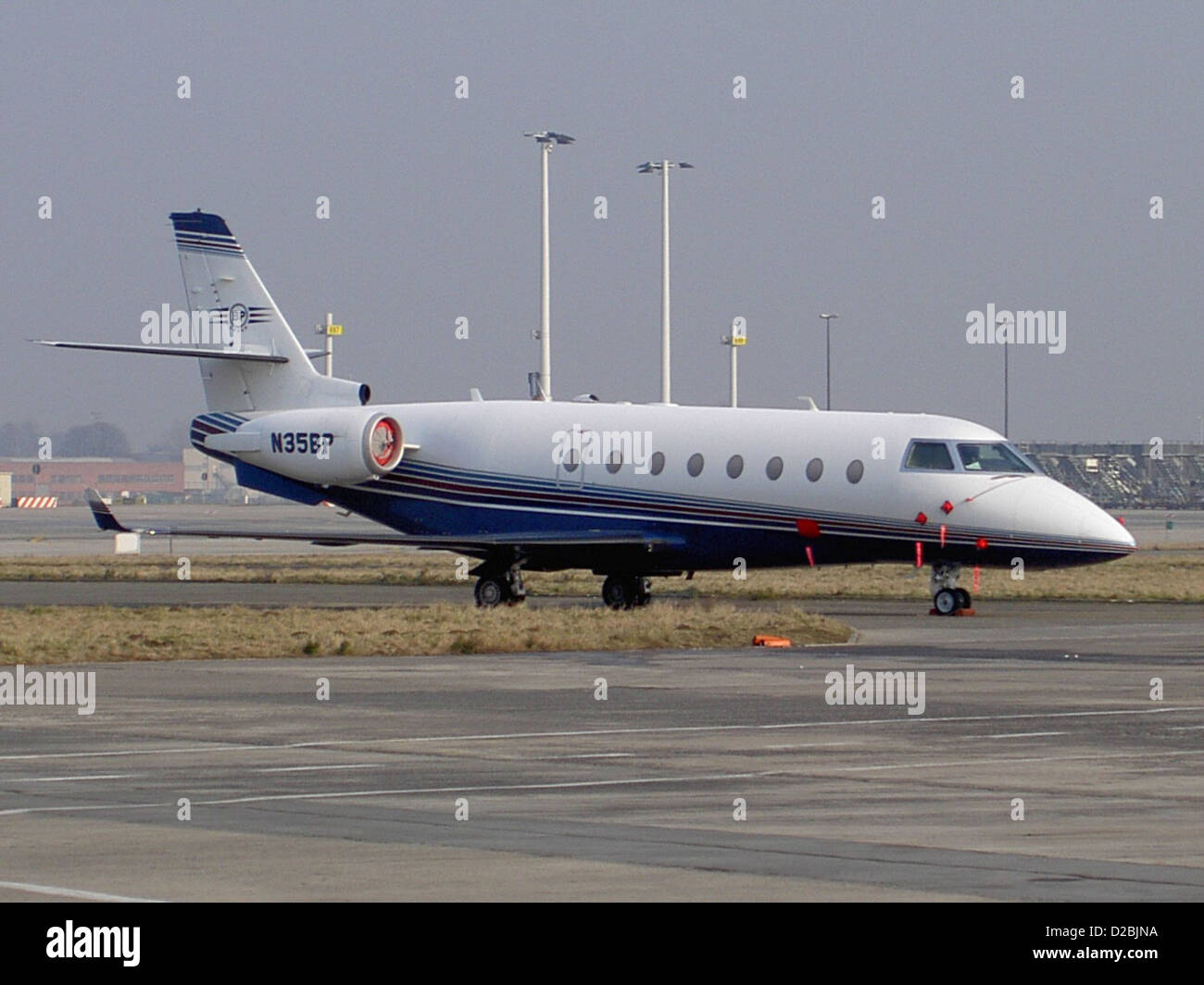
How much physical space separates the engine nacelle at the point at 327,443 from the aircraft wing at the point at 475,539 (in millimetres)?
2317

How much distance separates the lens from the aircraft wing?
3706cm

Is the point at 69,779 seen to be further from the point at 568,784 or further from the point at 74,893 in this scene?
the point at 74,893

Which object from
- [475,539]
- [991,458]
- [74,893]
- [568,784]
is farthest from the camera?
[475,539]

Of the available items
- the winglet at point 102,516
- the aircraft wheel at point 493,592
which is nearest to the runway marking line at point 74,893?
the winglet at point 102,516

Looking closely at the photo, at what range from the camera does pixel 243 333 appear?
43031 millimetres

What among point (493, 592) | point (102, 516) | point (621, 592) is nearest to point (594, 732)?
point (493, 592)

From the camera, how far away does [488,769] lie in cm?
1597

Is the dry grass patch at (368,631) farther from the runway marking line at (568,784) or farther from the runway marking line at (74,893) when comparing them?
the runway marking line at (74,893)

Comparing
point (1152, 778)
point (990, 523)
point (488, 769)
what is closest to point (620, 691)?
point (488, 769)

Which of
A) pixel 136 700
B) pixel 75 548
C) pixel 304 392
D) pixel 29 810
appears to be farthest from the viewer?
Answer: pixel 75 548

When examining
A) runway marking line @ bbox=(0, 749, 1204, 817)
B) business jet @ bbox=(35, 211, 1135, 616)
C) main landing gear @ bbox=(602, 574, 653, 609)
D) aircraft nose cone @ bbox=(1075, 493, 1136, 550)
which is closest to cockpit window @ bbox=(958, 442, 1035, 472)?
business jet @ bbox=(35, 211, 1135, 616)

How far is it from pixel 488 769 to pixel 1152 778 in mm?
4810

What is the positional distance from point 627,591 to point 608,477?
7.54ft
